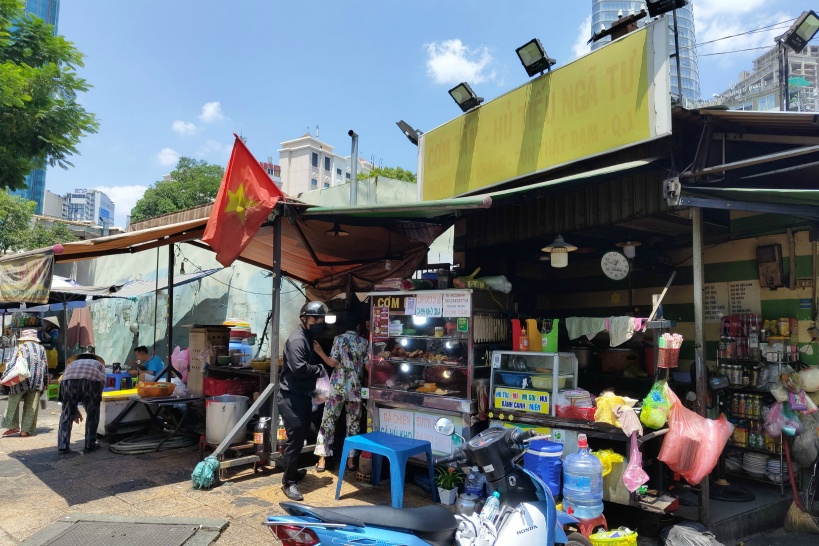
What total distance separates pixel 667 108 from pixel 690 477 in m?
3.49

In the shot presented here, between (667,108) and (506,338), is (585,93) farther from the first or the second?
(506,338)

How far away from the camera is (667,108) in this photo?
16.3 ft

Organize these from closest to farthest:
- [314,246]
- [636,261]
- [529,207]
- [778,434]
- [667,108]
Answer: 1. [667,108]
2. [778,434]
3. [529,207]
4. [636,261]
5. [314,246]

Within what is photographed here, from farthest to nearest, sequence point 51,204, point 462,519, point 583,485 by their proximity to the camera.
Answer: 1. point 51,204
2. point 583,485
3. point 462,519

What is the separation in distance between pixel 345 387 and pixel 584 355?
3.38m

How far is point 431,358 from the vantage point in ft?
21.5

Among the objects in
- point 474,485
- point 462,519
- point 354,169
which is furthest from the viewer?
point 354,169

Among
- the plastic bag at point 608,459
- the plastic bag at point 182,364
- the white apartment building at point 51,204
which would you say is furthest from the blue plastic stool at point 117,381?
the white apartment building at point 51,204

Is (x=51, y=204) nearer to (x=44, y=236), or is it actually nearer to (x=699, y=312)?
(x=44, y=236)

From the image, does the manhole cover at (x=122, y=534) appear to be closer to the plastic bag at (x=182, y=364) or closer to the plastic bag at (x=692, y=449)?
the plastic bag at (x=692, y=449)

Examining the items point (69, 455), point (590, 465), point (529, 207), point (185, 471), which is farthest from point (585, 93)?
point (69, 455)

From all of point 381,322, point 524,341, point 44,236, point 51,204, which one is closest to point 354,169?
point 381,322

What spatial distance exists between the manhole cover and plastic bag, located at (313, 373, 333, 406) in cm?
219

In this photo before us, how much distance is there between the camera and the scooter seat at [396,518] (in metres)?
2.99
